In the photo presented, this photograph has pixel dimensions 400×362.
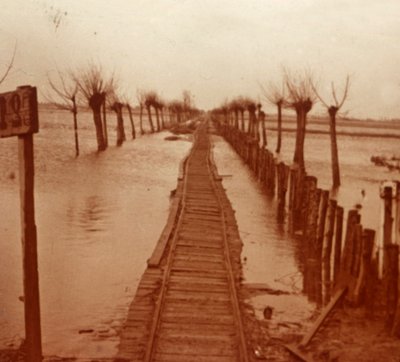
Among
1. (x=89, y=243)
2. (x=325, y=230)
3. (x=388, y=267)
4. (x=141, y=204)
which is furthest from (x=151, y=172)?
(x=388, y=267)

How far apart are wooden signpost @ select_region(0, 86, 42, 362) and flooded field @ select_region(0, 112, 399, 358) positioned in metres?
1.28

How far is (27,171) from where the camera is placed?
5.27 m

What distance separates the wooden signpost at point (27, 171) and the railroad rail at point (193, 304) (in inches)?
46.8

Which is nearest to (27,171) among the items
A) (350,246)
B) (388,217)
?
(350,246)

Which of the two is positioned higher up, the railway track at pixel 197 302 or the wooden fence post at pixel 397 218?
the wooden fence post at pixel 397 218

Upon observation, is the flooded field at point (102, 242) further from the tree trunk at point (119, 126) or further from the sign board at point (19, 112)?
the tree trunk at point (119, 126)

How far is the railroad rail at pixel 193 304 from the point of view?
6.39 meters

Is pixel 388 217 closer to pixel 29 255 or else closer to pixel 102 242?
pixel 29 255

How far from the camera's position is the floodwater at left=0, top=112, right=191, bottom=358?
24.7 feet

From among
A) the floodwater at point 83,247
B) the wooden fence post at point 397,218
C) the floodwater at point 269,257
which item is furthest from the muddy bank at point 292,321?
the floodwater at point 83,247

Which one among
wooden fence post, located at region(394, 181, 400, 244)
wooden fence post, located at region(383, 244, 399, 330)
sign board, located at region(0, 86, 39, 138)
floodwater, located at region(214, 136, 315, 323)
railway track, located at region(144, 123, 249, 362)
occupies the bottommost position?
floodwater, located at region(214, 136, 315, 323)

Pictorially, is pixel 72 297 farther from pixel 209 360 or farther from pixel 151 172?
pixel 151 172

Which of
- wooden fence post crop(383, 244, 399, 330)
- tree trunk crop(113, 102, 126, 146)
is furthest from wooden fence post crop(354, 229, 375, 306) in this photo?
tree trunk crop(113, 102, 126, 146)

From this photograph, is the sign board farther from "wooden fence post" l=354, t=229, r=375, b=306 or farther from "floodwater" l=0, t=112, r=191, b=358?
"wooden fence post" l=354, t=229, r=375, b=306
